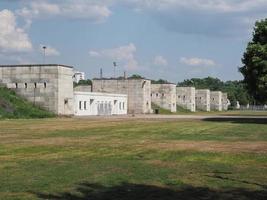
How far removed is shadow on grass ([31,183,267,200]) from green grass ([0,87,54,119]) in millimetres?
48356

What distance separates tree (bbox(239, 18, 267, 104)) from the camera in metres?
49.8

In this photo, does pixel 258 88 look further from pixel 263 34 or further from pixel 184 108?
pixel 184 108

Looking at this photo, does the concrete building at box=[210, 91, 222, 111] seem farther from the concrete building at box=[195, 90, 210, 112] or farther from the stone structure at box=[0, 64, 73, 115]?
the stone structure at box=[0, 64, 73, 115]

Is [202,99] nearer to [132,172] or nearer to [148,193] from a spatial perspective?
[132,172]

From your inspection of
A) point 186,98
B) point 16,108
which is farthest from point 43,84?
point 186,98

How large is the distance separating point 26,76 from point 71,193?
63782 millimetres

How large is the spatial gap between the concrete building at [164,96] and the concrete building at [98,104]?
22.5 m

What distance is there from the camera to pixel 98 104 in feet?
297

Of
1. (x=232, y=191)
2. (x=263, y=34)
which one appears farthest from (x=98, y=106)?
(x=232, y=191)

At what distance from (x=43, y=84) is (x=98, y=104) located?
18.6 metres

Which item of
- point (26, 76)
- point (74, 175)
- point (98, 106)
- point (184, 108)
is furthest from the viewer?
point (184, 108)

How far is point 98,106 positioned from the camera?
90562mm

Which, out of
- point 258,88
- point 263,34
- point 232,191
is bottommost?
point 232,191

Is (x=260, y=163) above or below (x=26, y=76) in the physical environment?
below
